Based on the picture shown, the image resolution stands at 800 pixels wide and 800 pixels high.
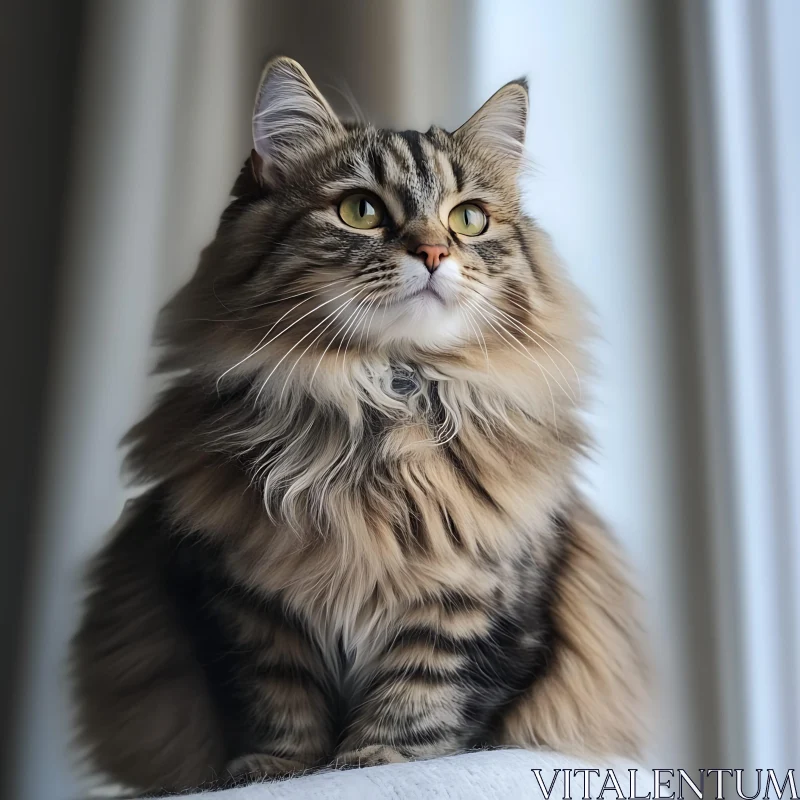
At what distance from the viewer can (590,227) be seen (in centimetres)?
121

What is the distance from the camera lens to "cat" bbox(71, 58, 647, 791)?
0.92 m

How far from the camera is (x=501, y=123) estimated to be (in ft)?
3.55

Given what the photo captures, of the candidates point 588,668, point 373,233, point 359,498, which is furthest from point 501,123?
point 588,668

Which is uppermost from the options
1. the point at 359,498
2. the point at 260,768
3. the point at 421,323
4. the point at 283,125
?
the point at 283,125

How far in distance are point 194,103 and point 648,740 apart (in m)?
1.12

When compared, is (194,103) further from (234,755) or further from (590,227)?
(234,755)

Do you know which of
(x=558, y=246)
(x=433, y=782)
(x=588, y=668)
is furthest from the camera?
(x=558, y=246)

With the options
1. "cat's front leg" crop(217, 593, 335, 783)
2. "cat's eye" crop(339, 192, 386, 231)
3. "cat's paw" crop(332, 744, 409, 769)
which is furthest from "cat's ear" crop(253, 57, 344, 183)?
"cat's paw" crop(332, 744, 409, 769)

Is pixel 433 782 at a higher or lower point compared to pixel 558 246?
lower

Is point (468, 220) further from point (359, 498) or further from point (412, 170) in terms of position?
point (359, 498)

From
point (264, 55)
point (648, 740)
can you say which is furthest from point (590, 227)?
point (648, 740)

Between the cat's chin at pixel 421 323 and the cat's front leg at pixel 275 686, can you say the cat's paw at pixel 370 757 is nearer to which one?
the cat's front leg at pixel 275 686

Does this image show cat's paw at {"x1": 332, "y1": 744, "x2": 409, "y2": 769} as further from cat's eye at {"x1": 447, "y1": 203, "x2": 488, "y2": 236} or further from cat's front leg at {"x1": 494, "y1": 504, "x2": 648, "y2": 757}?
cat's eye at {"x1": 447, "y1": 203, "x2": 488, "y2": 236}

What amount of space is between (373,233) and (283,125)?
0.21m
